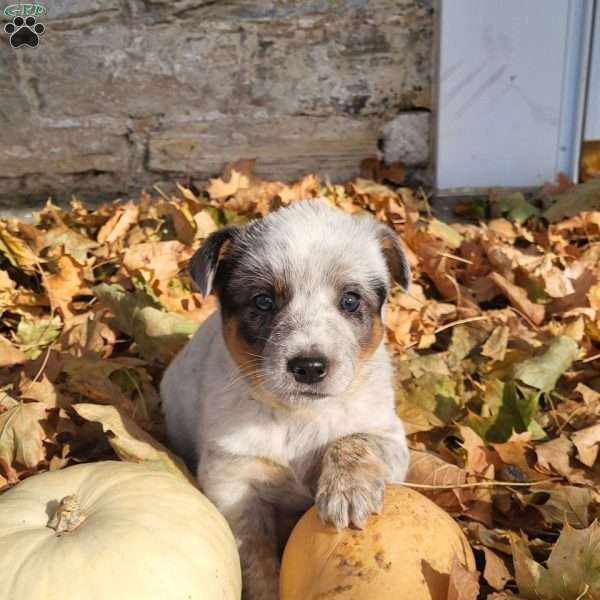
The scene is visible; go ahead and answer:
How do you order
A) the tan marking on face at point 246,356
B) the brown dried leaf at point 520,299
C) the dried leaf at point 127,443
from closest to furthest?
the tan marking on face at point 246,356, the dried leaf at point 127,443, the brown dried leaf at point 520,299

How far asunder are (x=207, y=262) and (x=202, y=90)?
9.81ft

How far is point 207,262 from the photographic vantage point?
121 inches

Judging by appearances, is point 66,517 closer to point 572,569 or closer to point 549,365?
point 572,569

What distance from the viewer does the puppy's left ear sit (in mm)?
3301

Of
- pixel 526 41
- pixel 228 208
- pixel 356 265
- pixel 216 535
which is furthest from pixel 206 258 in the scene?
pixel 526 41

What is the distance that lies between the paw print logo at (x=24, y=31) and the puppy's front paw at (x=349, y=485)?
3935mm

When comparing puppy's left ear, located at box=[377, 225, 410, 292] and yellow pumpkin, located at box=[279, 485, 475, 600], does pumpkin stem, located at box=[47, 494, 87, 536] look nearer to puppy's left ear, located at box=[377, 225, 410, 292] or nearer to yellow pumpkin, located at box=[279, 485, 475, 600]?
yellow pumpkin, located at box=[279, 485, 475, 600]

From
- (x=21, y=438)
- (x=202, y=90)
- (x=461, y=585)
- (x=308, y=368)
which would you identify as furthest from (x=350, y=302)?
(x=202, y=90)

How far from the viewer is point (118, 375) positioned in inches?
153

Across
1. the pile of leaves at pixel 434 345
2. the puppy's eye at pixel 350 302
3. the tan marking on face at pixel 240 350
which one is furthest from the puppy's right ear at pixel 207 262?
the pile of leaves at pixel 434 345

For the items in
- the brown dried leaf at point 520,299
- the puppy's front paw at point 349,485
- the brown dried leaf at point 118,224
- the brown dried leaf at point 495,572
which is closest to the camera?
the puppy's front paw at point 349,485

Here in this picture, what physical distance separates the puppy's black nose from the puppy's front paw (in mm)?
290

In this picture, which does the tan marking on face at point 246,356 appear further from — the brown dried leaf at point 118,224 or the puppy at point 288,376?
the brown dried leaf at point 118,224

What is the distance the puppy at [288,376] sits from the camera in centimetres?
279
